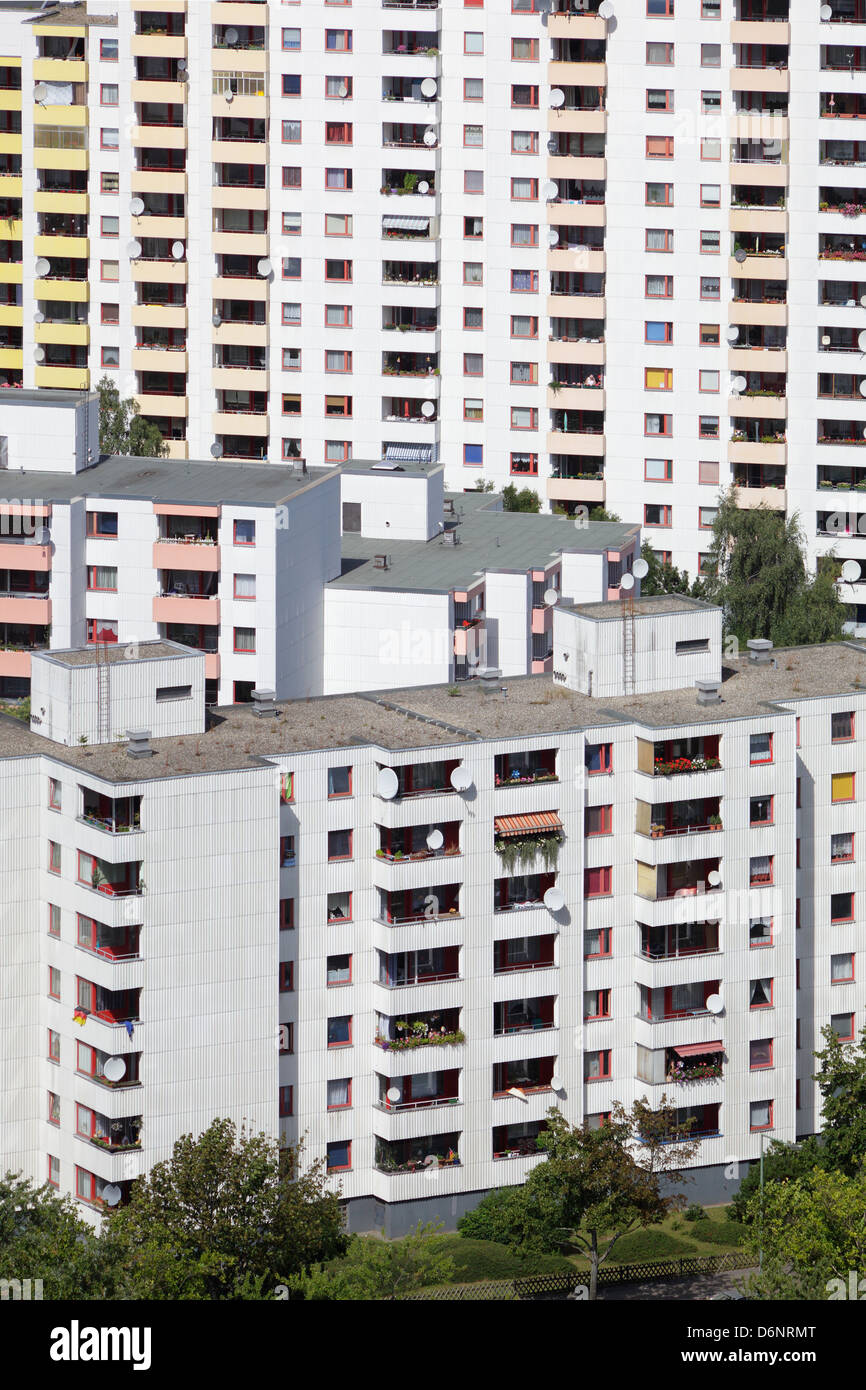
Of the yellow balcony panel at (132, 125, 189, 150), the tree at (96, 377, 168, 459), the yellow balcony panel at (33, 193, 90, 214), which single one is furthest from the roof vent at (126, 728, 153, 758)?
the yellow balcony panel at (33, 193, 90, 214)

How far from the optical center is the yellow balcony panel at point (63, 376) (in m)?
154

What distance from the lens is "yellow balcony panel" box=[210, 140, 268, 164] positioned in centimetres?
14738

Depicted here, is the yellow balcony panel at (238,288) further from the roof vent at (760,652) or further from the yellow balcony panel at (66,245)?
the roof vent at (760,652)

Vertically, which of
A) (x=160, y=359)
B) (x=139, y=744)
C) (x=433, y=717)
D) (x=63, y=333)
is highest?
(x=63, y=333)

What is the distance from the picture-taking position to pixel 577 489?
148 m

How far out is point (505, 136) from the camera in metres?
146

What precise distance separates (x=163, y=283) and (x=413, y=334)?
1399cm

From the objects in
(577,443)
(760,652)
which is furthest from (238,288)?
(760,652)

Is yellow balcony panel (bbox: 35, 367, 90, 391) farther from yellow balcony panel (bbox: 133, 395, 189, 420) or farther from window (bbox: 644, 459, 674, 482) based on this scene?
window (bbox: 644, 459, 674, 482)

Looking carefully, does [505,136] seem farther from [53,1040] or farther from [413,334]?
[53,1040]

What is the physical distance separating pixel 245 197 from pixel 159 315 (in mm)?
8071

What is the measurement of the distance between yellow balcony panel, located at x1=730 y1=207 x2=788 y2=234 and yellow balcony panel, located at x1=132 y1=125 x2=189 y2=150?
2893cm

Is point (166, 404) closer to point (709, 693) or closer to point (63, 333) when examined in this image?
point (63, 333)

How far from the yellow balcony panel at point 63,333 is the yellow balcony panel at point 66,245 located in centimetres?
385
